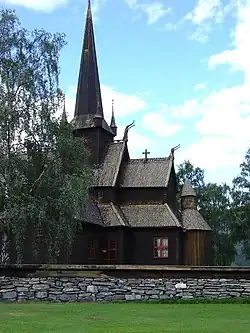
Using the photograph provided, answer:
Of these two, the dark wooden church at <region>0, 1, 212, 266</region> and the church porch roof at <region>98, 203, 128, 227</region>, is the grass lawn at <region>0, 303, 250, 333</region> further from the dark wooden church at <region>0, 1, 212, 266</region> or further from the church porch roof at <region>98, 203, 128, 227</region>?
the church porch roof at <region>98, 203, 128, 227</region>

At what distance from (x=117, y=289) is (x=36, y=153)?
25.2 ft

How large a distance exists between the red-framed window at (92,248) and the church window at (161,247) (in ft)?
13.3

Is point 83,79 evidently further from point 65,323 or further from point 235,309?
point 65,323

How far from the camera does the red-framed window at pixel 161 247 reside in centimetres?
3519

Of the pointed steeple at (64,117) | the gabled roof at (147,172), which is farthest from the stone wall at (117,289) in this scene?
the gabled roof at (147,172)

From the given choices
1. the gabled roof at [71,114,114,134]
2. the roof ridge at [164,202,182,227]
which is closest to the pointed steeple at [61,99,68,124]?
the gabled roof at [71,114,114,134]

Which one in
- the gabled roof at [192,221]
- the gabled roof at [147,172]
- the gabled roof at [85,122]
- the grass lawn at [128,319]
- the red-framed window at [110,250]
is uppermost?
the gabled roof at [85,122]

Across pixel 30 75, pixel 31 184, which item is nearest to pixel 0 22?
pixel 30 75

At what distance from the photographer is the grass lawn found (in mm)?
12047

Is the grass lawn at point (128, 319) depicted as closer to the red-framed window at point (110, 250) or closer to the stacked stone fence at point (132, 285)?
the stacked stone fence at point (132, 285)

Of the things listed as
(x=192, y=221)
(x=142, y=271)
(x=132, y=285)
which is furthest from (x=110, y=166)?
(x=132, y=285)

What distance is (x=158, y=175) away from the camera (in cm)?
3762

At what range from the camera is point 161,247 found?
3534 centimetres

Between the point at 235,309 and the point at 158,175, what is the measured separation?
20359mm
